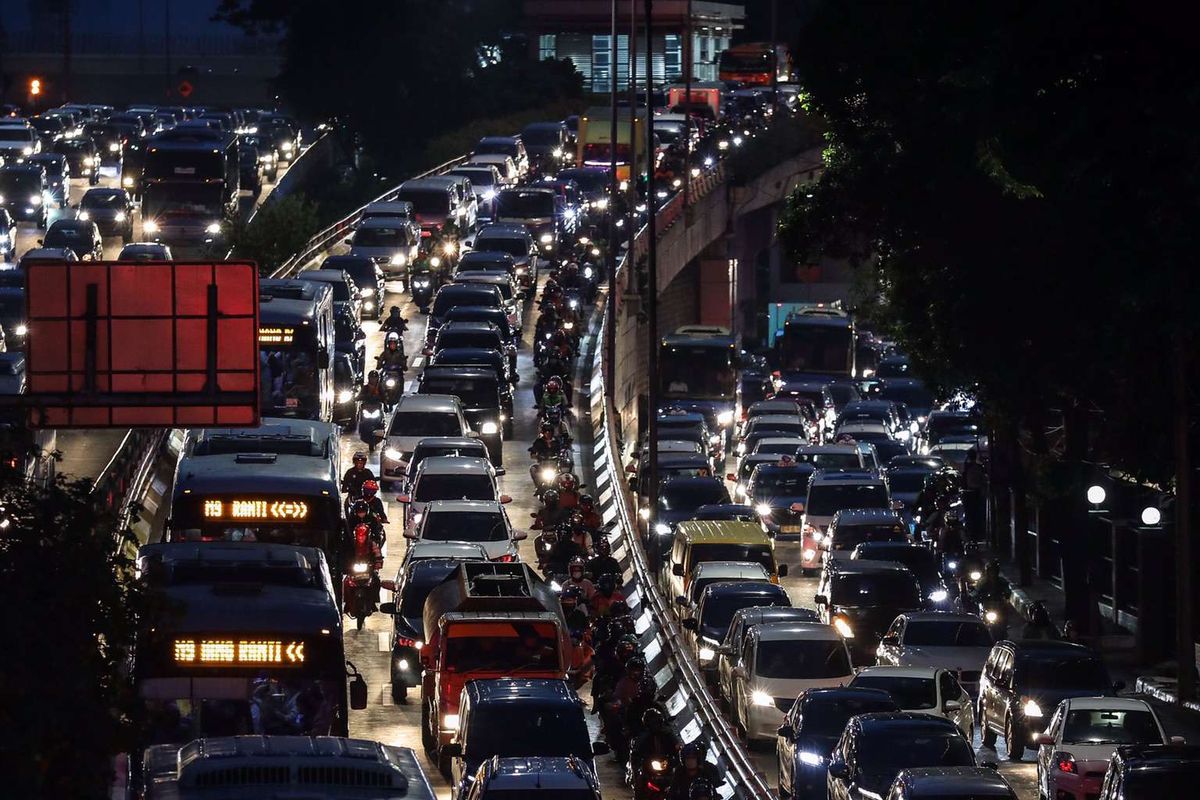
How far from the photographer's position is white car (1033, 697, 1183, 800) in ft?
88.3

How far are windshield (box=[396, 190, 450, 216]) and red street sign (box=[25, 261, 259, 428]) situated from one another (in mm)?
51745

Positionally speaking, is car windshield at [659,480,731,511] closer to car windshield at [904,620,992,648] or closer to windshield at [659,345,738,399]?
car windshield at [904,620,992,648]

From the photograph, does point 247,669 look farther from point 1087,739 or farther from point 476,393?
point 476,393

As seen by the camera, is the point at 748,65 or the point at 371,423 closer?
the point at 371,423

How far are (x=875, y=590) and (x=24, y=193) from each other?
170 ft

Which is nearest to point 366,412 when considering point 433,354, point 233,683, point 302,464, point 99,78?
point 433,354

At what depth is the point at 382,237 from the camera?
74.1m

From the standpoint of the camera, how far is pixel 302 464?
3472cm

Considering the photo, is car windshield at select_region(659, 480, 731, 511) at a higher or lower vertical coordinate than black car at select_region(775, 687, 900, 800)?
higher

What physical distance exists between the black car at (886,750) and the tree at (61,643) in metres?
7.16

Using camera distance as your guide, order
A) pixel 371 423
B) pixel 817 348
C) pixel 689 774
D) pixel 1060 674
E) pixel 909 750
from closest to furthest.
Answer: pixel 689 774, pixel 909 750, pixel 1060 674, pixel 371 423, pixel 817 348

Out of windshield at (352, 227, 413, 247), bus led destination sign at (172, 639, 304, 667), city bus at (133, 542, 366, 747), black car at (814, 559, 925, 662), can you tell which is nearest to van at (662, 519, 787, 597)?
black car at (814, 559, 925, 662)

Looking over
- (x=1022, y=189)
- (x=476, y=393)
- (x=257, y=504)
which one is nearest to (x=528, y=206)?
(x=476, y=393)

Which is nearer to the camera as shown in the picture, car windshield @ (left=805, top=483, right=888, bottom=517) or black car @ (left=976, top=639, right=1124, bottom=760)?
black car @ (left=976, top=639, right=1124, bottom=760)
